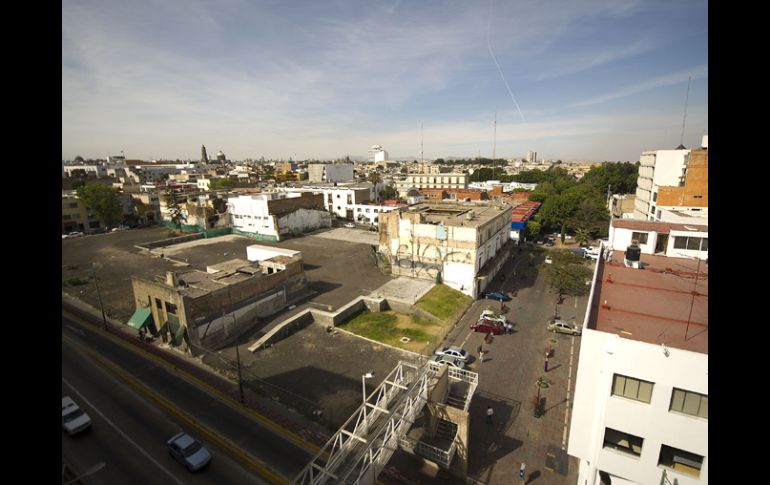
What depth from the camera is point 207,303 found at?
28.9 metres

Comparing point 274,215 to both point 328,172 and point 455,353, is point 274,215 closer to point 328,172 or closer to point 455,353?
point 455,353

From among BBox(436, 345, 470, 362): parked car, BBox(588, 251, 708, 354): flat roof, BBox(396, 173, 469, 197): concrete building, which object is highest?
BBox(396, 173, 469, 197): concrete building

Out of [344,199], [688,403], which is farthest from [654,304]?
[344,199]

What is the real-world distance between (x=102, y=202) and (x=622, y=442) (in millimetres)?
90549

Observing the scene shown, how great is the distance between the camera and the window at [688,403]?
12547mm

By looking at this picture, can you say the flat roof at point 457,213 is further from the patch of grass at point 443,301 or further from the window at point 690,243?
the window at point 690,243

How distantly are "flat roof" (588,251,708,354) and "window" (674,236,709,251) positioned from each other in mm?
4854

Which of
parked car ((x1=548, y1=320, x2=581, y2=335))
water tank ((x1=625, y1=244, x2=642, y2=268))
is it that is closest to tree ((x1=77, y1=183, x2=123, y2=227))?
parked car ((x1=548, y1=320, x2=581, y2=335))

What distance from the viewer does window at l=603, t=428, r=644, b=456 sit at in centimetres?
1380

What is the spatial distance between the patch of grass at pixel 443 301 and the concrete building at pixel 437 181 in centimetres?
7476

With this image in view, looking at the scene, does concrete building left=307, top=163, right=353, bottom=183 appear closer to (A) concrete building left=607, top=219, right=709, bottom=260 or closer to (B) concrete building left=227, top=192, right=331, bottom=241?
(B) concrete building left=227, top=192, right=331, bottom=241

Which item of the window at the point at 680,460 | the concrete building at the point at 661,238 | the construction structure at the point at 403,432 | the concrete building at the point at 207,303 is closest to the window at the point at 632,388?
the window at the point at 680,460
